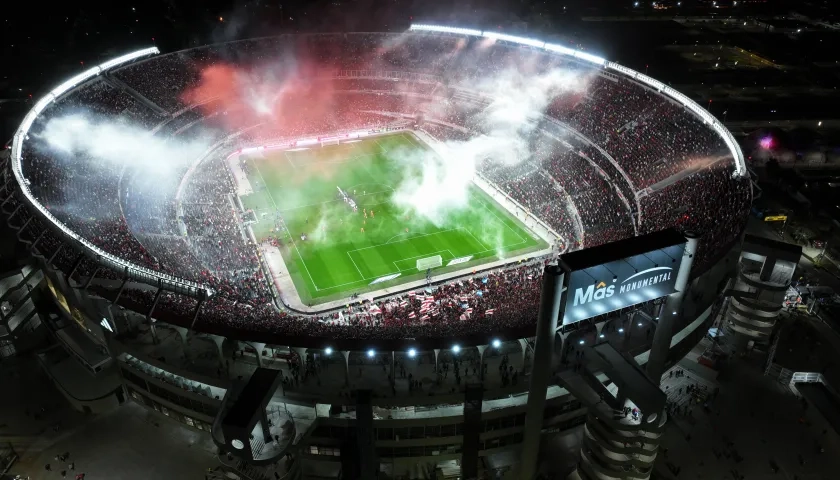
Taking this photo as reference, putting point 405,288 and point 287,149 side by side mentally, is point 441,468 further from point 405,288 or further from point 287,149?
point 287,149

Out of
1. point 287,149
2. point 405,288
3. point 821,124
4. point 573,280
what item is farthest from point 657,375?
point 821,124

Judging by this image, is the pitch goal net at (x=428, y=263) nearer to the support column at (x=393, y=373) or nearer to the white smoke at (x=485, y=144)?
the white smoke at (x=485, y=144)

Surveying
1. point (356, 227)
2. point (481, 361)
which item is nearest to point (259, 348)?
point (481, 361)

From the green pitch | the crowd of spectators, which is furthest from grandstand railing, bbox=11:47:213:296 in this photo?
the green pitch

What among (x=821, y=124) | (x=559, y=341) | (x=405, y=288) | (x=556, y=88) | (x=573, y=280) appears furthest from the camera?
(x=821, y=124)

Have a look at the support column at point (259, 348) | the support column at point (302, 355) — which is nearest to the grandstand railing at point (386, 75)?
the support column at point (302, 355)

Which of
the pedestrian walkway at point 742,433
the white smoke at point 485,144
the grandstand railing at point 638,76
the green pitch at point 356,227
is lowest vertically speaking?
the pedestrian walkway at point 742,433

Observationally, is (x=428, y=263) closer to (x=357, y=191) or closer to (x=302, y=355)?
(x=357, y=191)
